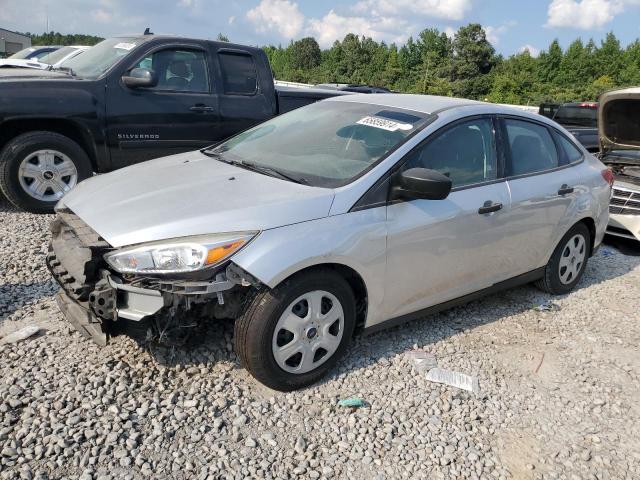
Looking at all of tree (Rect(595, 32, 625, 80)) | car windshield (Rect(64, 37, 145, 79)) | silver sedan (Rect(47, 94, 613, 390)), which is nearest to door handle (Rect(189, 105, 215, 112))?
A: car windshield (Rect(64, 37, 145, 79))

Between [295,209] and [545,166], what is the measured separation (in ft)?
8.22

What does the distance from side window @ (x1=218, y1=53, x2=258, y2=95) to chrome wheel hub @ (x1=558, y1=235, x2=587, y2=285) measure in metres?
4.09

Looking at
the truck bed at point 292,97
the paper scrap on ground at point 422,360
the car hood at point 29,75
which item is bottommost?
the paper scrap on ground at point 422,360

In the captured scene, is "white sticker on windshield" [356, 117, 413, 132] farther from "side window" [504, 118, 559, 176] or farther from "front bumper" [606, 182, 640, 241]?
"front bumper" [606, 182, 640, 241]

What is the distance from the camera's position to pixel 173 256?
2830 millimetres

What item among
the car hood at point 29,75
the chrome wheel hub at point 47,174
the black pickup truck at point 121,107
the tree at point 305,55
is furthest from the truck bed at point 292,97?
the tree at point 305,55

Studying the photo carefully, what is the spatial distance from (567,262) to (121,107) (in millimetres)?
4708

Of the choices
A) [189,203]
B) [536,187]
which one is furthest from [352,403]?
[536,187]

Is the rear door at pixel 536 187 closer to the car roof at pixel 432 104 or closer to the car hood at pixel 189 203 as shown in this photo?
the car roof at pixel 432 104

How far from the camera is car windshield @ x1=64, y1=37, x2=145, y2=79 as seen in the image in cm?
624

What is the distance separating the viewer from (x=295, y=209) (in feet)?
10.1

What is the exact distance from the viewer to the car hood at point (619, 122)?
678cm

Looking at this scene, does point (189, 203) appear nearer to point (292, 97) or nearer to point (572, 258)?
point (572, 258)

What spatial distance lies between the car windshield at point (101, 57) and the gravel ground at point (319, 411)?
9.66 feet
